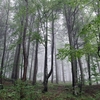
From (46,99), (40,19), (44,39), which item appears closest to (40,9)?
(40,19)

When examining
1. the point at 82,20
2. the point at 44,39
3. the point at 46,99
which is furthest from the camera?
the point at 82,20

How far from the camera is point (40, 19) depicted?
14.1 meters

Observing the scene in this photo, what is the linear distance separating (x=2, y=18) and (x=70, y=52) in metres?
19.8

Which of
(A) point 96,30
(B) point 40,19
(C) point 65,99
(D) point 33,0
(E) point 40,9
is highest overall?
(D) point 33,0

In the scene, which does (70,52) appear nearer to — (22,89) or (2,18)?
(22,89)

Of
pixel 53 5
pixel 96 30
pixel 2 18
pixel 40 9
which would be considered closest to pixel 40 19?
pixel 40 9

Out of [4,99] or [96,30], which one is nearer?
[4,99]

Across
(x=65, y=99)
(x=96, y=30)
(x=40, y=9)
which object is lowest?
(x=65, y=99)

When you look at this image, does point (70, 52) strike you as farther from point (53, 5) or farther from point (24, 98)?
point (53, 5)

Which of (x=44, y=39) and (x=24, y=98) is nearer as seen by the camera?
(x=24, y=98)

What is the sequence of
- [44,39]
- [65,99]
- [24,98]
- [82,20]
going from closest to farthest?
[24,98]
[65,99]
[44,39]
[82,20]

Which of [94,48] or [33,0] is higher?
[33,0]

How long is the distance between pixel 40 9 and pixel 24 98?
9.18m

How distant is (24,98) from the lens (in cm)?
836
